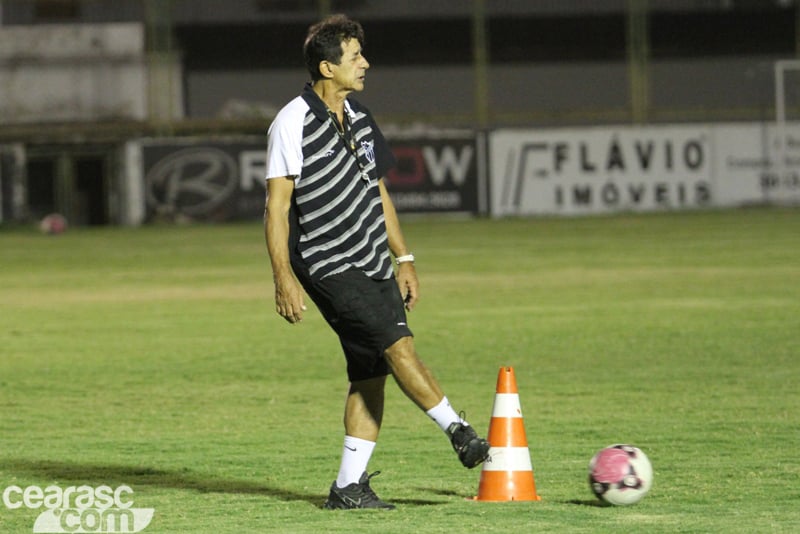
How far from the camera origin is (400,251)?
7500 millimetres

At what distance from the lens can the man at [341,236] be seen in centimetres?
695

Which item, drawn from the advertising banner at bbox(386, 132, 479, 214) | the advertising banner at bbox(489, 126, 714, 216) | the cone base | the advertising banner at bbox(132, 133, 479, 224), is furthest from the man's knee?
the advertising banner at bbox(489, 126, 714, 216)

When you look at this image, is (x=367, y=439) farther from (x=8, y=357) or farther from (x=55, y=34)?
(x=55, y=34)

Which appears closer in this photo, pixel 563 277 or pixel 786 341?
pixel 786 341

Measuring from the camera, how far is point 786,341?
1401 cm

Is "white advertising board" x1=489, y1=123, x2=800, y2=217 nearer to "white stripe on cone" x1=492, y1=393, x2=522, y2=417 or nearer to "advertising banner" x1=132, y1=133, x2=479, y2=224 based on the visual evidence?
"advertising banner" x1=132, y1=133, x2=479, y2=224

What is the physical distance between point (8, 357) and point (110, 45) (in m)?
31.3

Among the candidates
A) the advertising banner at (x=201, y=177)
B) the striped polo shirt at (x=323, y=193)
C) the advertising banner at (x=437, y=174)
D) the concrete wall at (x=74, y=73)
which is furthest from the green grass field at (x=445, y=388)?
the concrete wall at (x=74, y=73)

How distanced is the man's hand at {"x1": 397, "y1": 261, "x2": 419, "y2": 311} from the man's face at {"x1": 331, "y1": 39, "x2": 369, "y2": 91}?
0.93m

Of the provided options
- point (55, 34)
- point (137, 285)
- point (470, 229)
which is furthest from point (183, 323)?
point (55, 34)

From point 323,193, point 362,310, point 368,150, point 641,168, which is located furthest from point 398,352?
point 641,168

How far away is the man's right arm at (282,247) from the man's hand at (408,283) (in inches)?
26.7

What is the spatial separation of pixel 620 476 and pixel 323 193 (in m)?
1.75

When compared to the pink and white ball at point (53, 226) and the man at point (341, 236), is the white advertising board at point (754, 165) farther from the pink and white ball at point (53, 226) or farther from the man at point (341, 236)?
the man at point (341, 236)
